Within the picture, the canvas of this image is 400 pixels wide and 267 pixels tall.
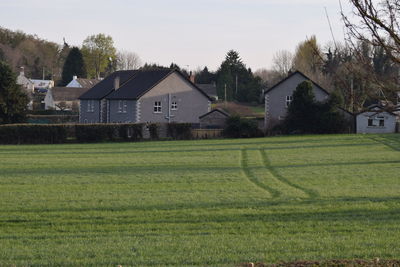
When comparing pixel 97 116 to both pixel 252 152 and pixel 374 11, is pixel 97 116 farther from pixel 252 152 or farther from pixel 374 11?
pixel 374 11

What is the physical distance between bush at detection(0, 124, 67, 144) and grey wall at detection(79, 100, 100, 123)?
746 inches

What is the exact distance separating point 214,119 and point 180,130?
8038mm

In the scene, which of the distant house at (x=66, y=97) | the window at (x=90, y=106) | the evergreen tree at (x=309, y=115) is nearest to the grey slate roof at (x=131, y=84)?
the window at (x=90, y=106)

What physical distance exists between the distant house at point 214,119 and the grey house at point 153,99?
13.0 feet

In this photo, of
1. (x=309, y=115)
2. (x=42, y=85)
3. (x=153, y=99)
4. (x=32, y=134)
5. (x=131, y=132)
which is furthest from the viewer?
(x=42, y=85)

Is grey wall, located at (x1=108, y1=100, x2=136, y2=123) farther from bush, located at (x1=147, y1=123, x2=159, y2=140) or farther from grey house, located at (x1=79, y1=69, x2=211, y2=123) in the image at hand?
bush, located at (x1=147, y1=123, x2=159, y2=140)

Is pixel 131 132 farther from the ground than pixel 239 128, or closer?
closer

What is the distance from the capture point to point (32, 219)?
1573 centimetres

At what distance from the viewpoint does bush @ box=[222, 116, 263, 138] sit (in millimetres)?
58219

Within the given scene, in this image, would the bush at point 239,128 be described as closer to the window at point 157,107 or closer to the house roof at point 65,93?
the window at point 157,107

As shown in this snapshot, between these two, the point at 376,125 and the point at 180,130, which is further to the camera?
the point at 376,125

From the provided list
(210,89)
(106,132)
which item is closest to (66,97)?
(210,89)

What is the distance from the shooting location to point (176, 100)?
222ft

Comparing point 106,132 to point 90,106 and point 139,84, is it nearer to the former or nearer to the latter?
point 139,84
